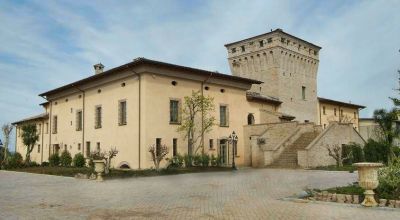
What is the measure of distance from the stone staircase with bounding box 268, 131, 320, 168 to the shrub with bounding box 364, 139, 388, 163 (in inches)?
173

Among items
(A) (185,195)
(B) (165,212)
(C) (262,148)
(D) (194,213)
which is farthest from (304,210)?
(C) (262,148)

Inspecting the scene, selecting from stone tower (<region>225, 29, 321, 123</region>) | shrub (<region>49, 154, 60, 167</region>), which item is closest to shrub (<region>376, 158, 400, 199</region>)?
shrub (<region>49, 154, 60, 167</region>)

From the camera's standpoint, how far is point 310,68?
4866cm

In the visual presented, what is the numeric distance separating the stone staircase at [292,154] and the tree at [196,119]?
562 centimetres

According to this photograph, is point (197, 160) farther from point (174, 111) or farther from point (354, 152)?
point (354, 152)

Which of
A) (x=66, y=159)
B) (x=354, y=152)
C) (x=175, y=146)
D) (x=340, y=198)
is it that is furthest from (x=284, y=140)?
(x=340, y=198)

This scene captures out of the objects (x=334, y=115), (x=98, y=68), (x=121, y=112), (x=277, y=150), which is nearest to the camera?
(x=277, y=150)

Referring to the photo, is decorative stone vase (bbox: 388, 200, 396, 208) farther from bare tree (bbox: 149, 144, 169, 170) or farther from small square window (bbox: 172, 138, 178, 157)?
small square window (bbox: 172, 138, 178, 157)

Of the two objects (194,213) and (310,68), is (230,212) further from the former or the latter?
(310,68)

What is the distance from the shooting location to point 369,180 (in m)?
10.7

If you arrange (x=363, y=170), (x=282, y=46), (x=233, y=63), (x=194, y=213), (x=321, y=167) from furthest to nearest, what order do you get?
(x=233, y=63)
(x=282, y=46)
(x=321, y=167)
(x=363, y=170)
(x=194, y=213)

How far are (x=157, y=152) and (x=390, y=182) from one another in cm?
1700

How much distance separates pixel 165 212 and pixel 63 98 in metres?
30.8

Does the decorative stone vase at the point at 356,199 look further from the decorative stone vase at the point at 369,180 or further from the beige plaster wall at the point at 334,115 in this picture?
the beige plaster wall at the point at 334,115
